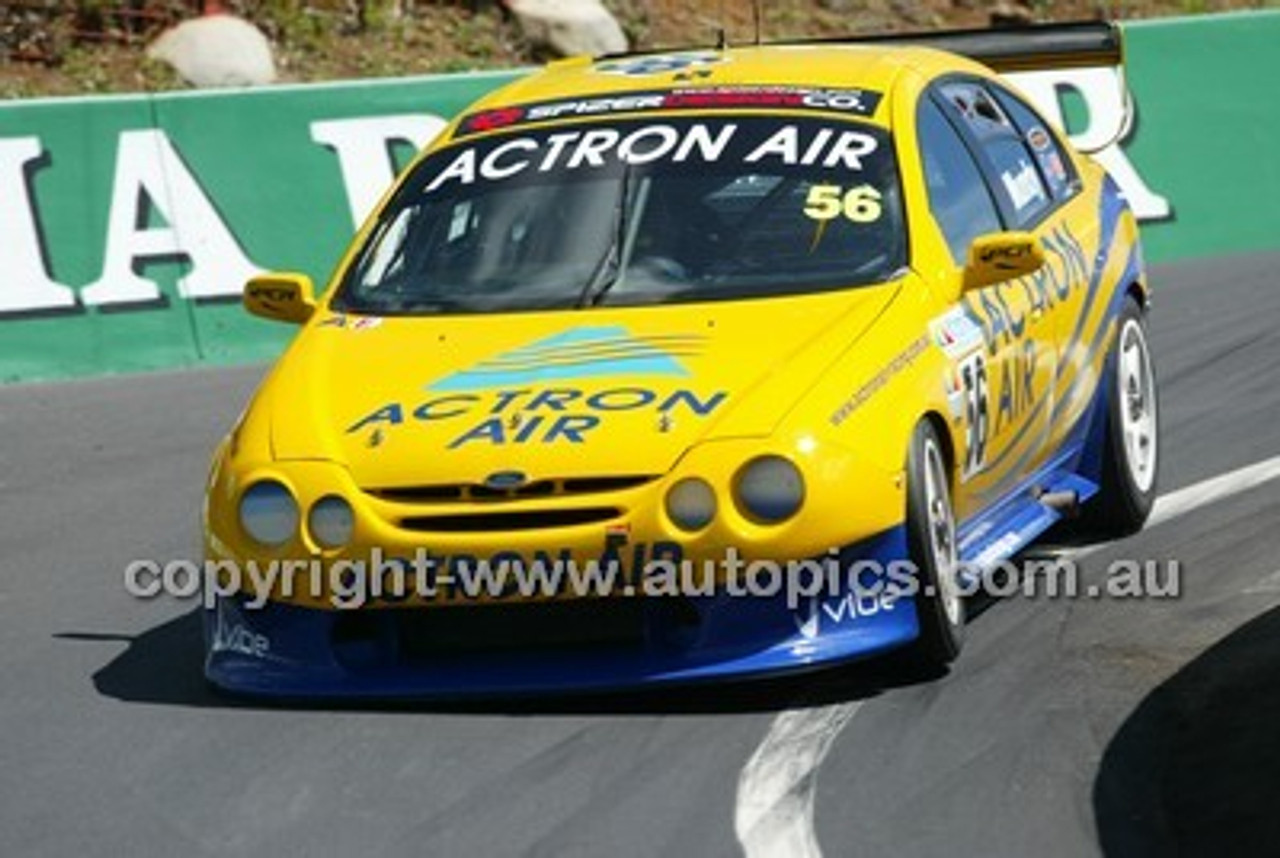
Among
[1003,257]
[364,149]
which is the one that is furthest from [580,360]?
[364,149]

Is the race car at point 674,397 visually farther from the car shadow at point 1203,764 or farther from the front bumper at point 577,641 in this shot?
the car shadow at point 1203,764

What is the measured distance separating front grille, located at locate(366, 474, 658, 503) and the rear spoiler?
3.90m

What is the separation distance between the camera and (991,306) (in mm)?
8453

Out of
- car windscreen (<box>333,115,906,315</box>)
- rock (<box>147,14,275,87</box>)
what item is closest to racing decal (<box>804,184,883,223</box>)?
car windscreen (<box>333,115,906,315</box>)

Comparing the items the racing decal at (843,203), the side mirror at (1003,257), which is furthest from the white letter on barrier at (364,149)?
the side mirror at (1003,257)

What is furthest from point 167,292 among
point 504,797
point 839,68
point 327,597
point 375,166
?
point 504,797

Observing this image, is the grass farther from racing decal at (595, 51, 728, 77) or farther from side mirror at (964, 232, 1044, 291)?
side mirror at (964, 232, 1044, 291)

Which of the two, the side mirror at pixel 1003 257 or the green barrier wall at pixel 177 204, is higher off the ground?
the side mirror at pixel 1003 257

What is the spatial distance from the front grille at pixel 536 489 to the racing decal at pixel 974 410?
3.84 ft

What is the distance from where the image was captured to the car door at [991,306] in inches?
319

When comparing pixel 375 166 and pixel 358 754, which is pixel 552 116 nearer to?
pixel 358 754

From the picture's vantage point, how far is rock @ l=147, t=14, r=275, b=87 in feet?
68.8

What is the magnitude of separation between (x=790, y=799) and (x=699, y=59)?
3.48 metres

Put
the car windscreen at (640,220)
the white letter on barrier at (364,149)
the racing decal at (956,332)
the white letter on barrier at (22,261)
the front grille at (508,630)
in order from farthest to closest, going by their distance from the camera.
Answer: the white letter on barrier at (364,149) < the white letter on barrier at (22,261) < the car windscreen at (640,220) < the racing decal at (956,332) < the front grille at (508,630)
